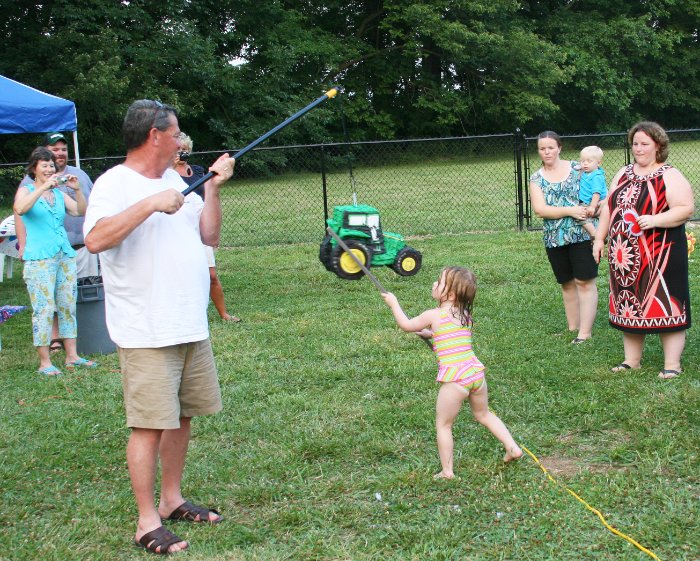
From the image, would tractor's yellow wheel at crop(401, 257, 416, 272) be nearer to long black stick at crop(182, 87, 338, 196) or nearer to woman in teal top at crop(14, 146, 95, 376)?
woman in teal top at crop(14, 146, 95, 376)

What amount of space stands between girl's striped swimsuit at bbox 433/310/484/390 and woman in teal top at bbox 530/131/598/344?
2416 mm

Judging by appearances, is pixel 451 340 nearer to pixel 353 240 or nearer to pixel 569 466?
pixel 569 466

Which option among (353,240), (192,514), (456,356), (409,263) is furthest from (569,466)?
(409,263)

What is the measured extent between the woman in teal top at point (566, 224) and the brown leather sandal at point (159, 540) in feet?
11.6

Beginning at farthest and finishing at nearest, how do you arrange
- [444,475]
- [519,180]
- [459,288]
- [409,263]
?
1. [519,180]
2. [409,263]
3. [444,475]
4. [459,288]

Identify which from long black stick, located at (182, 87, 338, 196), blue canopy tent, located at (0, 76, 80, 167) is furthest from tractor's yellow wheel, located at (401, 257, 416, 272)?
long black stick, located at (182, 87, 338, 196)

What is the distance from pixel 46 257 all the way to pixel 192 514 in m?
2.93

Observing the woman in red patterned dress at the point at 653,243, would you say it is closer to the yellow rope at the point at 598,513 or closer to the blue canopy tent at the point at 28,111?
the yellow rope at the point at 598,513

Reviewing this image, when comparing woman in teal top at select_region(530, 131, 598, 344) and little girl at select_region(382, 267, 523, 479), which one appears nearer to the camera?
little girl at select_region(382, 267, 523, 479)

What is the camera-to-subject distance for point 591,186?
5934mm

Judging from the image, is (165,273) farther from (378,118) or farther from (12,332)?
(378,118)

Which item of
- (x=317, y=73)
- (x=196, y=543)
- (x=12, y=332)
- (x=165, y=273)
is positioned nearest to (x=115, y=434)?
(x=196, y=543)

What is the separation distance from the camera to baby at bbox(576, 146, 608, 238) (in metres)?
5.72

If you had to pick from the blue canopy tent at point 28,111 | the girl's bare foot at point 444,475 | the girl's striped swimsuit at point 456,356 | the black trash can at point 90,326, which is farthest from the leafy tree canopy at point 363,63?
the girl's bare foot at point 444,475
